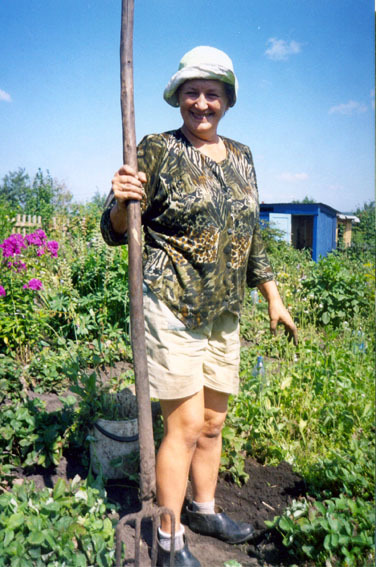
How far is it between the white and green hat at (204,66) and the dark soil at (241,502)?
194cm

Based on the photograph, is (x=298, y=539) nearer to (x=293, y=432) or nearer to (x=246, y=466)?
(x=246, y=466)

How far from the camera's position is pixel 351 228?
19656mm

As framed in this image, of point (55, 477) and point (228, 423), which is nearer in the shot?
point (55, 477)

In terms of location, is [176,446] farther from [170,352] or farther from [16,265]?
[16,265]

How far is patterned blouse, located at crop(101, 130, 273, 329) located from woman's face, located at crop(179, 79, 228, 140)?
0.25ft

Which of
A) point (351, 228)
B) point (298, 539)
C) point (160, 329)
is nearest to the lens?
point (160, 329)

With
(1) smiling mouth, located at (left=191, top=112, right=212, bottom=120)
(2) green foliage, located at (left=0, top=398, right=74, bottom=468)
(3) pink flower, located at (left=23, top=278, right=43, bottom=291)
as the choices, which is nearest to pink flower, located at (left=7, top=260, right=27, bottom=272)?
(3) pink flower, located at (left=23, top=278, right=43, bottom=291)

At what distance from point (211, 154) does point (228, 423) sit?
5.31 ft

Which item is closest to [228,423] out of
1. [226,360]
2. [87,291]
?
[226,360]

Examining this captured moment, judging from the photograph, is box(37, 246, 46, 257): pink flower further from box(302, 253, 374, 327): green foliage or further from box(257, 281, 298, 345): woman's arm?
box(257, 281, 298, 345): woman's arm

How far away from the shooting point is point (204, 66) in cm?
183

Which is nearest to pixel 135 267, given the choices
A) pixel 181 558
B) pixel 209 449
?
pixel 209 449

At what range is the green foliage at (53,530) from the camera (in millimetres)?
1646

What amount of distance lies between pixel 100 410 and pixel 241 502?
0.91 m
